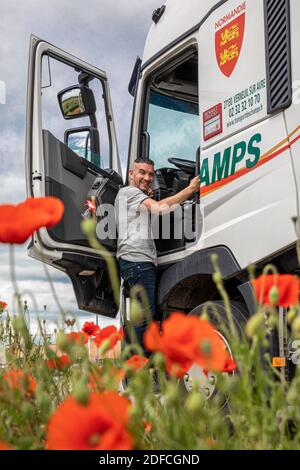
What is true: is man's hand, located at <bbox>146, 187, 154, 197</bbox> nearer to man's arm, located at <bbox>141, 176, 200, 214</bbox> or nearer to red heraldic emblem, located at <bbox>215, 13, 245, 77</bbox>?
man's arm, located at <bbox>141, 176, 200, 214</bbox>

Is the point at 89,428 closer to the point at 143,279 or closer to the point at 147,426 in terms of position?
the point at 147,426

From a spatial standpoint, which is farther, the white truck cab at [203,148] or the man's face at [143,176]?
the man's face at [143,176]

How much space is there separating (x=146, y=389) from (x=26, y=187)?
398 centimetres

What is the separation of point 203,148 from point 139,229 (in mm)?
925

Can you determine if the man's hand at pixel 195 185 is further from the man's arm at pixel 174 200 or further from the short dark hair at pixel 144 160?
the short dark hair at pixel 144 160

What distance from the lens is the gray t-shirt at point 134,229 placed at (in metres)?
5.12

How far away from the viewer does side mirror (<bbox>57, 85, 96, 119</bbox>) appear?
18.3ft

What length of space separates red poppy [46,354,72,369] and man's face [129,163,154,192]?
3268 mm

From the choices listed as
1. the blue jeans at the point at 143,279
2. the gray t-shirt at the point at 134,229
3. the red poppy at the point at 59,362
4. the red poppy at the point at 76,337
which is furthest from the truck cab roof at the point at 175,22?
the red poppy at the point at 59,362

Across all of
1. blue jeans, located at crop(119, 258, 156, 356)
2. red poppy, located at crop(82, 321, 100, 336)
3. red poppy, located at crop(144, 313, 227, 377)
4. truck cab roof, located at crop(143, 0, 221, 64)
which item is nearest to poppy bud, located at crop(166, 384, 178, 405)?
red poppy, located at crop(144, 313, 227, 377)

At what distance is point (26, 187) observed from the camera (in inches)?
210

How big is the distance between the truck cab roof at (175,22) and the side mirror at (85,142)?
84cm

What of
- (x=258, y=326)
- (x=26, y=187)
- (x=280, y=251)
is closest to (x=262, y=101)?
(x=280, y=251)
